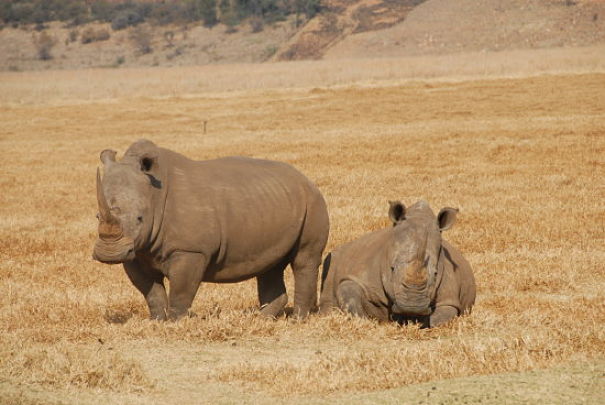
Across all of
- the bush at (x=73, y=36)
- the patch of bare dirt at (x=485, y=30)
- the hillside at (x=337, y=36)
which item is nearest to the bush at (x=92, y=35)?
the hillside at (x=337, y=36)

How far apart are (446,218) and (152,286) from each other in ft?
9.28

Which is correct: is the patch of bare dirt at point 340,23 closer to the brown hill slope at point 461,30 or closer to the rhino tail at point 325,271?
the brown hill slope at point 461,30

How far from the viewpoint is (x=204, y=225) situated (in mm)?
9852

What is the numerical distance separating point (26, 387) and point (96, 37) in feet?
377

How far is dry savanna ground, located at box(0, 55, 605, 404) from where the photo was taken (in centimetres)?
774

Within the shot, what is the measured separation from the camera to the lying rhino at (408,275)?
373 inches

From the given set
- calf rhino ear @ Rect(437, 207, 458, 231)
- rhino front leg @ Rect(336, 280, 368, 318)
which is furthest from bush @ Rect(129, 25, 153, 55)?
calf rhino ear @ Rect(437, 207, 458, 231)

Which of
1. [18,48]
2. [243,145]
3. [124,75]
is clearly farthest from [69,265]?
[18,48]

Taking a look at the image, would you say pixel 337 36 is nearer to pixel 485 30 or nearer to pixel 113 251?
pixel 485 30

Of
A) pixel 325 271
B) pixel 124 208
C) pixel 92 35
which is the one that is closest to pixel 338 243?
pixel 325 271

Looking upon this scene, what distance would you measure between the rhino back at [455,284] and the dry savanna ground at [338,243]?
26cm

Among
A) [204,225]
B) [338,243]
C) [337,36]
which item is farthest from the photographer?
[337,36]

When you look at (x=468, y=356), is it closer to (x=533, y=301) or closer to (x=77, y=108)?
(x=533, y=301)

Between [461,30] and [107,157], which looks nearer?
[107,157]
